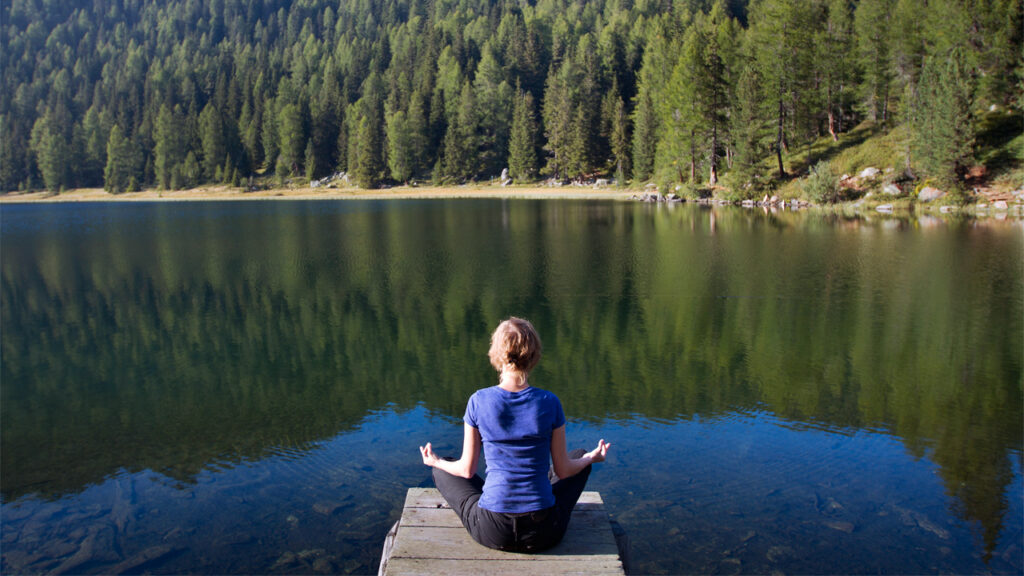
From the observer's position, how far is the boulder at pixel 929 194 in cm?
4327

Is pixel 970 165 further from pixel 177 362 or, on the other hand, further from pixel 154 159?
pixel 154 159

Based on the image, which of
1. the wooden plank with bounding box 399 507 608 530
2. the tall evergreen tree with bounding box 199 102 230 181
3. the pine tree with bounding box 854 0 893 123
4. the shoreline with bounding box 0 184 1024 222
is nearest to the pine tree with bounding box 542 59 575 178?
the shoreline with bounding box 0 184 1024 222

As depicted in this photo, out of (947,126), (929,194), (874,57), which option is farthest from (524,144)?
(947,126)

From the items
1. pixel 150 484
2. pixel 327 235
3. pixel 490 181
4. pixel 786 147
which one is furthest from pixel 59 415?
pixel 490 181

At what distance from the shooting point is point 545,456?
14.4ft

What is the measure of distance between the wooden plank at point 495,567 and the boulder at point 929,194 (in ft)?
155

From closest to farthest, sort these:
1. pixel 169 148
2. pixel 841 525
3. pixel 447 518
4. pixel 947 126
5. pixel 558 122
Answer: pixel 447 518 → pixel 841 525 → pixel 947 126 → pixel 558 122 → pixel 169 148

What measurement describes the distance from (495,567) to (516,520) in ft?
0.96

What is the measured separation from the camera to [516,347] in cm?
426

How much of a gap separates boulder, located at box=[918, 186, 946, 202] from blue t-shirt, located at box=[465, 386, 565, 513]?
47223 millimetres

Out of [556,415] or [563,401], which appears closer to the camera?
[556,415]

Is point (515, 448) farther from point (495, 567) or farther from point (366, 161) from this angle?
point (366, 161)

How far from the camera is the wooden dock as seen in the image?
4102 mm

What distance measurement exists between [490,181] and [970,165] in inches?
2563
